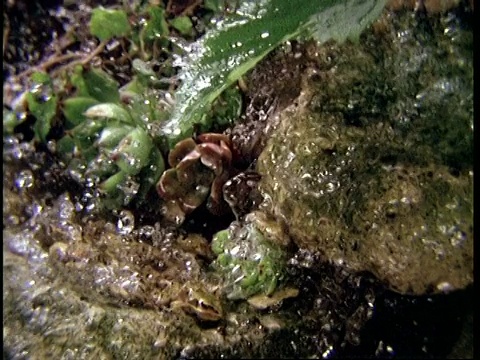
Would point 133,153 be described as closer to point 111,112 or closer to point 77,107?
point 111,112

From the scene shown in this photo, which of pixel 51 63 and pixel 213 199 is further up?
pixel 51 63

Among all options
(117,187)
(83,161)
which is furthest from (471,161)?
(83,161)

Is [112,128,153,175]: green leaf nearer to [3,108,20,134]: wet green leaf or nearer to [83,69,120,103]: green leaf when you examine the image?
[83,69,120,103]: green leaf

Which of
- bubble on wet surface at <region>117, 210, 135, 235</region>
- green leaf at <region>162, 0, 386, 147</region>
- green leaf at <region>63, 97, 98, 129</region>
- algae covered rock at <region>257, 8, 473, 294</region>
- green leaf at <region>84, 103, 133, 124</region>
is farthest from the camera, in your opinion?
green leaf at <region>63, 97, 98, 129</region>

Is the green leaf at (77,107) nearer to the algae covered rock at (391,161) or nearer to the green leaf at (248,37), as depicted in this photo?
the green leaf at (248,37)

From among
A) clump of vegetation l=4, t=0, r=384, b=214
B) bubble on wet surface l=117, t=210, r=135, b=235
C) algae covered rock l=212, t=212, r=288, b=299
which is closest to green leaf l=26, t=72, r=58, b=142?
clump of vegetation l=4, t=0, r=384, b=214

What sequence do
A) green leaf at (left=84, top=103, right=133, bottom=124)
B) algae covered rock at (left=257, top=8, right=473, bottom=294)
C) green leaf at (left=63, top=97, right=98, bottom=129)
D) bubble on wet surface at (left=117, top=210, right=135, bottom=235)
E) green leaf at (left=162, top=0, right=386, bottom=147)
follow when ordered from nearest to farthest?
algae covered rock at (left=257, top=8, right=473, bottom=294) → green leaf at (left=162, top=0, right=386, bottom=147) → bubble on wet surface at (left=117, top=210, right=135, bottom=235) → green leaf at (left=84, top=103, right=133, bottom=124) → green leaf at (left=63, top=97, right=98, bottom=129)

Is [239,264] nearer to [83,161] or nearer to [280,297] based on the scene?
[280,297]
